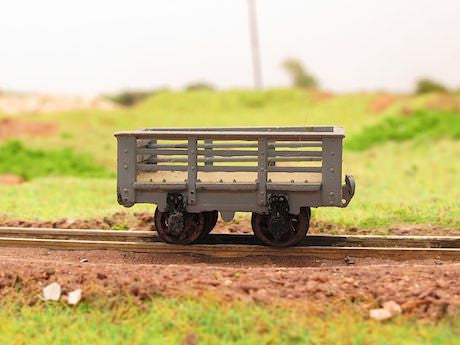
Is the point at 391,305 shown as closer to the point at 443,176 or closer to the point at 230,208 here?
the point at 230,208

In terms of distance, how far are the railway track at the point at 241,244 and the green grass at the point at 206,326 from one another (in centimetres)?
276

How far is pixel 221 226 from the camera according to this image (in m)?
12.6

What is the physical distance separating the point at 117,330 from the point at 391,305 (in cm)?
306

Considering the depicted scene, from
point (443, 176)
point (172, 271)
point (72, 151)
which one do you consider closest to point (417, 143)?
point (443, 176)

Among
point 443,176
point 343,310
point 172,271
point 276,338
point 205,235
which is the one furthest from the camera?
point 443,176

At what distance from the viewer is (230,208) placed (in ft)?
32.9

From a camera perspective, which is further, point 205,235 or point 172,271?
point 205,235

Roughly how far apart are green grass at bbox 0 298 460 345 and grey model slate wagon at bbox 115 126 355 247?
2.50 m

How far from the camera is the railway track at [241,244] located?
1036cm

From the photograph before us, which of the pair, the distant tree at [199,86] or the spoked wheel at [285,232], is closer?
the spoked wheel at [285,232]

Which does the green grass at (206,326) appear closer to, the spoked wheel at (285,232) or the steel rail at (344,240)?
the spoked wheel at (285,232)

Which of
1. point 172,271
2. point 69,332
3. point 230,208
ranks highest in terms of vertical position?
point 230,208

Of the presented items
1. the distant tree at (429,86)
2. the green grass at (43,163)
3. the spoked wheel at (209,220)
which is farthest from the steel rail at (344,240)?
the distant tree at (429,86)

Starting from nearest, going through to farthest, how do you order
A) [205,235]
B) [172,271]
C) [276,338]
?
[276,338]
[172,271]
[205,235]
